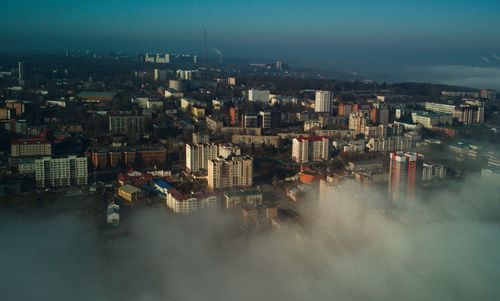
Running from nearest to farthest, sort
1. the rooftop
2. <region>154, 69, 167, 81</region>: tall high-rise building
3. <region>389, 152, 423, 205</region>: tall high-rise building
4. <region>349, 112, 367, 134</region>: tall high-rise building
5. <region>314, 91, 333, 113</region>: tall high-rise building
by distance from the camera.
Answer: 1. <region>389, 152, 423, 205</region>: tall high-rise building
2. the rooftop
3. <region>349, 112, 367, 134</region>: tall high-rise building
4. <region>314, 91, 333, 113</region>: tall high-rise building
5. <region>154, 69, 167, 81</region>: tall high-rise building

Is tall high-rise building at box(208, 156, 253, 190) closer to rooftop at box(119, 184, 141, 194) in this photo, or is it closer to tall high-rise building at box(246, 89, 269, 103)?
rooftop at box(119, 184, 141, 194)

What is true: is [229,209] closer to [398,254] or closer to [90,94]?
[398,254]

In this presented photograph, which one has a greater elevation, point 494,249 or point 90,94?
point 90,94

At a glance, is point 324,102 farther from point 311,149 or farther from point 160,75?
point 160,75

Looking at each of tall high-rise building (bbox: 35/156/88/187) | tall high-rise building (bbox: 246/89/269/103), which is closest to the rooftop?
tall high-rise building (bbox: 35/156/88/187)

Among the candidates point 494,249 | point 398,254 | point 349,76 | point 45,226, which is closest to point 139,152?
point 45,226
